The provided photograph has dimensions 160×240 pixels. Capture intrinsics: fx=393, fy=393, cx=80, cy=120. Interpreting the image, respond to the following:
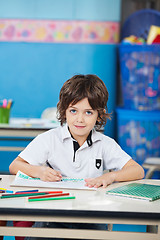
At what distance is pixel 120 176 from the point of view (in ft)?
4.45

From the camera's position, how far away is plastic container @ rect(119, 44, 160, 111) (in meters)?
3.72

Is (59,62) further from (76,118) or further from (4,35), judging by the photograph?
(76,118)

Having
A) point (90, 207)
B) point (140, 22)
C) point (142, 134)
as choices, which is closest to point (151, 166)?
point (142, 134)

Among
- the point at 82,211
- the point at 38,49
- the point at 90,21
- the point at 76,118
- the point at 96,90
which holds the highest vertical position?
the point at 90,21

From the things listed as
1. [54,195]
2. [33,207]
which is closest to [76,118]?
[54,195]

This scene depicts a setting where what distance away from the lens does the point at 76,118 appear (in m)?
1.43

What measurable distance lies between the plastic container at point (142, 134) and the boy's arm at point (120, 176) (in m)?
2.34

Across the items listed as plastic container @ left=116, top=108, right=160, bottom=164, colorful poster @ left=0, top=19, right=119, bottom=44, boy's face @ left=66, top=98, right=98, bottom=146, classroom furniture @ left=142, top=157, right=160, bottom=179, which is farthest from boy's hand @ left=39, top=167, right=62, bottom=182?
colorful poster @ left=0, top=19, right=119, bottom=44

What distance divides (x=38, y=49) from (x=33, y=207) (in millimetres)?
3168

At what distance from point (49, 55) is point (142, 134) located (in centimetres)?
123

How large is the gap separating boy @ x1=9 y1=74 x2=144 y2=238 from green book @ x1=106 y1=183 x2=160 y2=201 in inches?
4.6

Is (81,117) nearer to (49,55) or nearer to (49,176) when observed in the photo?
(49,176)

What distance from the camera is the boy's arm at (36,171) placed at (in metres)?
1.29

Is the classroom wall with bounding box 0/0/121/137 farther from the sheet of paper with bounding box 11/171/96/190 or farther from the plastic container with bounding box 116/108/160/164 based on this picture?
the sheet of paper with bounding box 11/171/96/190
